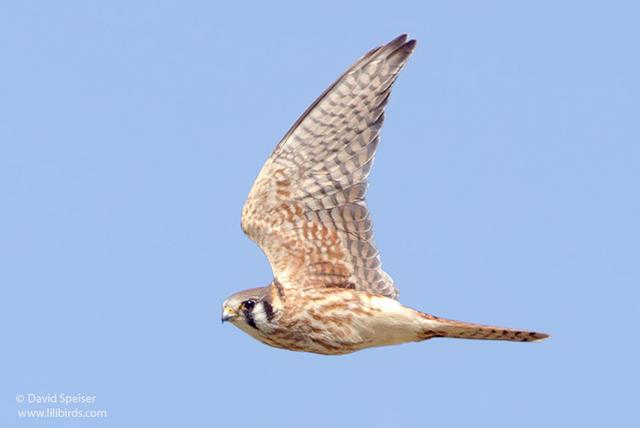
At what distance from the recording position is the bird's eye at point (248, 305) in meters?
10.5

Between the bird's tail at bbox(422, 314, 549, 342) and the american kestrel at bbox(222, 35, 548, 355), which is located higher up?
the american kestrel at bbox(222, 35, 548, 355)

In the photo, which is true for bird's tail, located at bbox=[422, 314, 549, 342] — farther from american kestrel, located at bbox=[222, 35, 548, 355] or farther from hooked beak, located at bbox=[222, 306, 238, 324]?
hooked beak, located at bbox=[222, 306, 238, 324]

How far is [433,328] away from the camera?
1034 cm

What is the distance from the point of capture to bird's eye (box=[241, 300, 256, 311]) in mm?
10539

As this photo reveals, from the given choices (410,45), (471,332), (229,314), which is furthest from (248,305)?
(410,45)

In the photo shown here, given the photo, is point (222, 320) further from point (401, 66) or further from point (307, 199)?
point (401, 66)

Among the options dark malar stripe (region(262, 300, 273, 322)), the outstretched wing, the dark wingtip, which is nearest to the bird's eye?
dark malar stripe (region(262, 300, 273, 322))

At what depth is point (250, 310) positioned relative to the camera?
1052 cm

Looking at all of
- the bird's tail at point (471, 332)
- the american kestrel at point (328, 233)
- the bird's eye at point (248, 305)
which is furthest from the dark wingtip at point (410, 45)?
the bird's eye at point (248, 305)

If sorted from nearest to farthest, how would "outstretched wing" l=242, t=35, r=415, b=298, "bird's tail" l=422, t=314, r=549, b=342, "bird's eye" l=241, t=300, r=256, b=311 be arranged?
"bird's tail" l=422, t=314, r=549, b=342 → "bird's eye" l=241, t=300, r=256, b=311 → "outstretched wing" l=242, t=35, r=415, b=298

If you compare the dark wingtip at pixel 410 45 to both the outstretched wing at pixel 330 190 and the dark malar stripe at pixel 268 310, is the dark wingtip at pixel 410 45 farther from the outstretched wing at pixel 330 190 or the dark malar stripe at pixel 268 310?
the dark malar stripe at pixel 268 310

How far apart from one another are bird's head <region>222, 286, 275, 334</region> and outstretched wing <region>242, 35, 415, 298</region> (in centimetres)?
31

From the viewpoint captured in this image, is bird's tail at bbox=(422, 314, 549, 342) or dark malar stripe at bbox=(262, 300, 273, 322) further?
dark malar stripe at bbox=(262, 300, 273, 322)

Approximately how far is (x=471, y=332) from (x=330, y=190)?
1.84 meters
